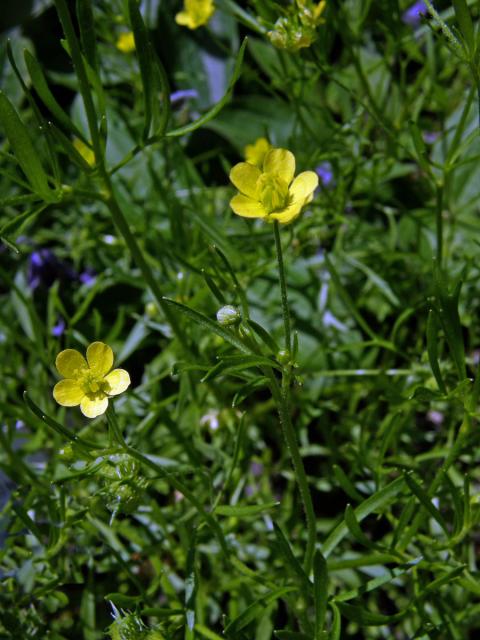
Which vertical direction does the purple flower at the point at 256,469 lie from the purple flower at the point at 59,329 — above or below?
below

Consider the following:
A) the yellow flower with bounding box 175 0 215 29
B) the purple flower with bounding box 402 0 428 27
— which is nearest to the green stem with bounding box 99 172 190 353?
the yellow flower with bounding box 175 0 215 29

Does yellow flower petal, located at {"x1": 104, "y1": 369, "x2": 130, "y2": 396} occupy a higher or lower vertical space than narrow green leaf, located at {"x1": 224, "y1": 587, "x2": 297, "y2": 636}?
higher

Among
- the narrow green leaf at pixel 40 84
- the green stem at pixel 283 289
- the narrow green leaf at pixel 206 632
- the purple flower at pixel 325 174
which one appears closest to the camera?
the green stem at pixel 283 289

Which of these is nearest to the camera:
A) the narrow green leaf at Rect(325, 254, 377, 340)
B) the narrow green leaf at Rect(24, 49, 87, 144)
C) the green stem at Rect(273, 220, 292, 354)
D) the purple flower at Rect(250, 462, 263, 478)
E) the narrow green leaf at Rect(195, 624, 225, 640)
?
the green stem at Rect(273, 220, 292, 354)

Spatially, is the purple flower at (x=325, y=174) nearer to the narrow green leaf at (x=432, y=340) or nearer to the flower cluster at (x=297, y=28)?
the flower cluster at (x=297, y=28)

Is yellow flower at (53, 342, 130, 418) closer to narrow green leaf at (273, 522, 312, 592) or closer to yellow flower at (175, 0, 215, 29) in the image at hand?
narrow green leaf at (273, 522, 312, 592)

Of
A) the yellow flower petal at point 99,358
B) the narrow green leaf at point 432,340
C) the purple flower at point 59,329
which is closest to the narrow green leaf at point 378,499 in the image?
the narrow green leaf at point 432,340

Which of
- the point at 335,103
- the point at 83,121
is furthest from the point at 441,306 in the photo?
the point at 83,121

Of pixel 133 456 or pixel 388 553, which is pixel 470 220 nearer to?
pixel 388 553
